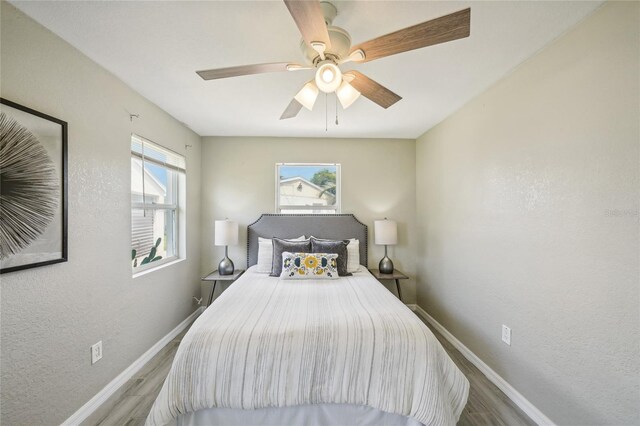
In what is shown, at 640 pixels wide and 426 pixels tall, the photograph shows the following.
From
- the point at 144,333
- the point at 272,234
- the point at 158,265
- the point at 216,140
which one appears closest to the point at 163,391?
the point at 144,333

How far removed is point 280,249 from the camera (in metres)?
3.10

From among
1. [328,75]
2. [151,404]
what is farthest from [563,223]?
[151,404]

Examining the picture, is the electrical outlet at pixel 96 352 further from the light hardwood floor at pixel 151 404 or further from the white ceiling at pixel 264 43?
the white ceiling at pixel 264 43

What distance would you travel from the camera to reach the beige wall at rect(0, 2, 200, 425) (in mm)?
1424

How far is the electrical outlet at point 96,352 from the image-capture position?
1880 mm

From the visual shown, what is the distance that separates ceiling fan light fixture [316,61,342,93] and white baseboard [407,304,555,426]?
247cm

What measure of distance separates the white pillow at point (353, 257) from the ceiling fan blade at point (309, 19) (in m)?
2.46

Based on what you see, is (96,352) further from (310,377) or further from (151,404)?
→ (310,377)

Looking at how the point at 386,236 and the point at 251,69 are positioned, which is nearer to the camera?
the point at 251,69

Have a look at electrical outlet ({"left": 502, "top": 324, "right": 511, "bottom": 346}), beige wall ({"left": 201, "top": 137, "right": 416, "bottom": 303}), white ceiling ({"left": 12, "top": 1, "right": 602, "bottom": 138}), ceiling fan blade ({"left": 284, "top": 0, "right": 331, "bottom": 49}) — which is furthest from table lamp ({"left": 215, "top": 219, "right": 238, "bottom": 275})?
electrical outlet ({"left": 502, "top": 324, "right": 511, "bottom": 346})

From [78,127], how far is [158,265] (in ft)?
5.09

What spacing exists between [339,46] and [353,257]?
95.9 inches

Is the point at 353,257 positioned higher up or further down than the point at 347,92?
further down

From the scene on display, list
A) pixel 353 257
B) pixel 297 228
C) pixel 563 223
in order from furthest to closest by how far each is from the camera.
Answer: pixel 297 228 < pixel 353 257 < pixel 563 223
